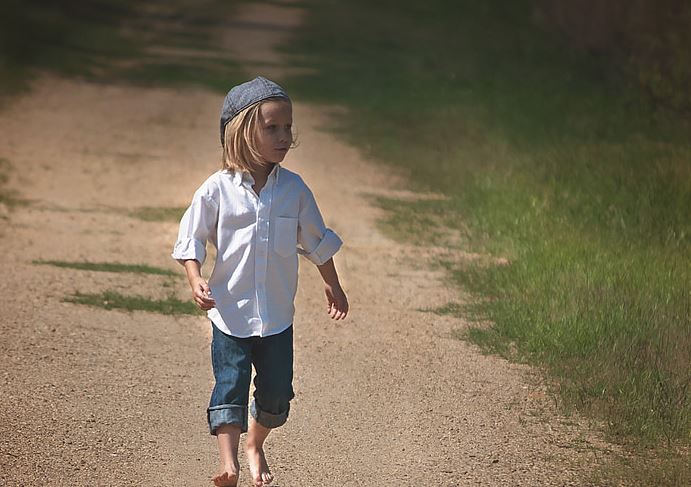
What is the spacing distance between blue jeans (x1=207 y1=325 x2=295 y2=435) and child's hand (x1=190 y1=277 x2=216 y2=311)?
0.24 m

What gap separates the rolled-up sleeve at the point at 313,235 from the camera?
480cm

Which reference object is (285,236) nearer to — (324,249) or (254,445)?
(324,249)

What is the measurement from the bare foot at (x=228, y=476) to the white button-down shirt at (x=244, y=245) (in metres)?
0.47

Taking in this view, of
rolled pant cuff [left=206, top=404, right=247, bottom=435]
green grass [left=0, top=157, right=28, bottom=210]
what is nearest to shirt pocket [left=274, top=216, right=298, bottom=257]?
rolled pant cuff [left=206, top=404, right=247, bottom=435]

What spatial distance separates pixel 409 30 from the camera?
21453 mm

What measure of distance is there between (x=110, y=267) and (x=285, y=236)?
4.30m

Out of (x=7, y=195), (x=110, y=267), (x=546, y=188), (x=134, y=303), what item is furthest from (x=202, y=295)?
(x=546, y=188)

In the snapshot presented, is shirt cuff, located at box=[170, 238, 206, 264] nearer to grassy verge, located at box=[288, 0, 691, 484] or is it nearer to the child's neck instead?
the child's neck

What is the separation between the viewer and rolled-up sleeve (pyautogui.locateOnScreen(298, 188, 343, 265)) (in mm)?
4797

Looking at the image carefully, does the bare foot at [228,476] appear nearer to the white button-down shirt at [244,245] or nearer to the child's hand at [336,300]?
the white button-down shirt at [244,245]

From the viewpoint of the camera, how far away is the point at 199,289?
4484 mm

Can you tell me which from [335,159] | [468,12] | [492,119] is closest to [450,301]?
[335,159]

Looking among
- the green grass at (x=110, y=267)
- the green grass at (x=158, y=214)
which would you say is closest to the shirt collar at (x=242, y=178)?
the green grass at (x=110, y=267)

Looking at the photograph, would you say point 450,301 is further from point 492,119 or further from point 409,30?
point 409,30
